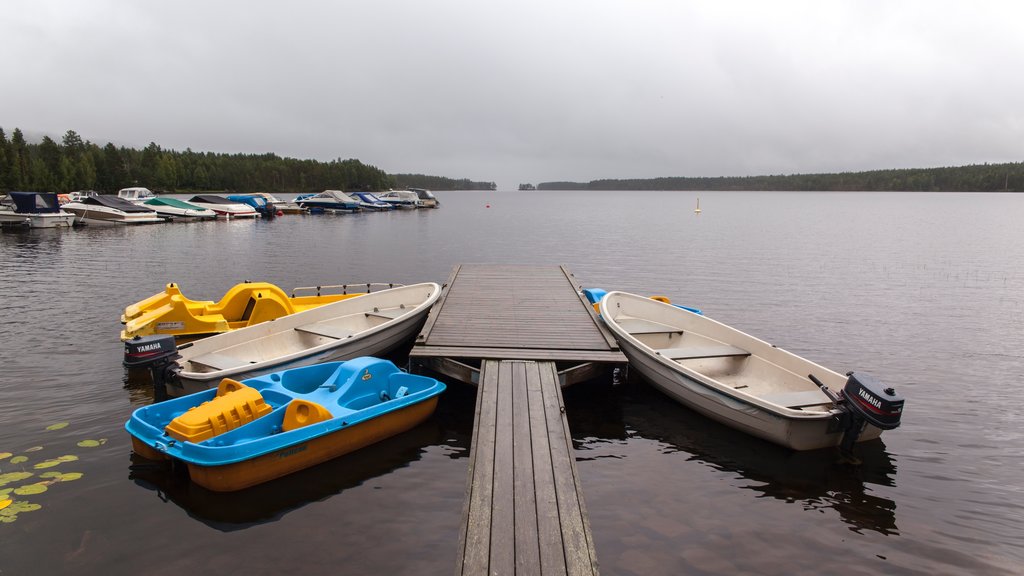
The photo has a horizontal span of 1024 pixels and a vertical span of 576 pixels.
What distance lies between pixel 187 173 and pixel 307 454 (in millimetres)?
137207

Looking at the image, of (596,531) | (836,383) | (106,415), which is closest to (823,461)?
(836,383)

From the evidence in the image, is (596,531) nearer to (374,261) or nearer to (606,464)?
(606,464)

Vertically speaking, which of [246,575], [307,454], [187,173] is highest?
[187,173]

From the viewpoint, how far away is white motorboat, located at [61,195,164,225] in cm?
5059

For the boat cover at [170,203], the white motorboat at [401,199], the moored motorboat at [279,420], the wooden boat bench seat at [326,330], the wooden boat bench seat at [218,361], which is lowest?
the moored motorboat at [279,420]

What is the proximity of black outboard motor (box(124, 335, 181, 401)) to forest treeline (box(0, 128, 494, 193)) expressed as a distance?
3685 inches

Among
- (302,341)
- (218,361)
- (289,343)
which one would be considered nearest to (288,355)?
(218,361)

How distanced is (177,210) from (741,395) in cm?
6416

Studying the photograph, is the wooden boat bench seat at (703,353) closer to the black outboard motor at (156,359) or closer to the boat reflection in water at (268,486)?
the boat reflection in water at (268,486)

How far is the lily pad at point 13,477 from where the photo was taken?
7.17 m

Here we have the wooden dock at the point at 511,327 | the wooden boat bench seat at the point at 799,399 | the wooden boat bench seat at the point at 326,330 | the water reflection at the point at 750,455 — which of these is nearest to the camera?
the water reflection at the point at 750,455

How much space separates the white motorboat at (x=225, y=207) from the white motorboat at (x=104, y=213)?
854 centimetres

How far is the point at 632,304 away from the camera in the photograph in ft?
45.5

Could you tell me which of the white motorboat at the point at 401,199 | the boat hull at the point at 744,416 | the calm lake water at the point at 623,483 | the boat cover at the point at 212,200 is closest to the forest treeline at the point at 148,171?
the boat cover at the point at 212,200
